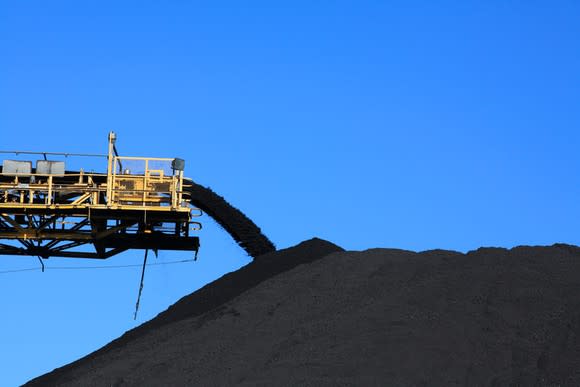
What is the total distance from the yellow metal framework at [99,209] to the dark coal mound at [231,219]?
9.11 ft

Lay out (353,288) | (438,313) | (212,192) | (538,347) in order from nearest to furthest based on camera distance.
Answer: (538,347) < (438,313) < (353,288) < (212,192)

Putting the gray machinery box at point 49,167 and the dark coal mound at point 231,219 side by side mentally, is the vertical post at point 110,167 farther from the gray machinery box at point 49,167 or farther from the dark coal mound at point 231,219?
the dark coal mound at point 231,219

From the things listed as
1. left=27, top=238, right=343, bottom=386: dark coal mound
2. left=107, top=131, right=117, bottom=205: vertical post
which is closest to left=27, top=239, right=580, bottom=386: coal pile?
left=27, top=238, right=343, bottom=386: dark coal mound

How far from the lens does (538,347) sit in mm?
22609

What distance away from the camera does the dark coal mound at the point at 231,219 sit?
32.7 meters

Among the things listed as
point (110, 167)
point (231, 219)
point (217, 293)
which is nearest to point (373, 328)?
point (217, 293)

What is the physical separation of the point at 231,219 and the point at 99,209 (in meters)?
5.22

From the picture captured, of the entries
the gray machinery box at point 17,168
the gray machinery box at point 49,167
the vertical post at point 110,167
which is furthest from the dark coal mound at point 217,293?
the gray machinery box at point 17,168

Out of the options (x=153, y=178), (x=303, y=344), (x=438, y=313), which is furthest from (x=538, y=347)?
(x=153, y=178)

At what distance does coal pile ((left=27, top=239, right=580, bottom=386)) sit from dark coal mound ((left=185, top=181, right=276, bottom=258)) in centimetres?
226

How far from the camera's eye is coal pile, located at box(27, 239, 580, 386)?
22.0 m

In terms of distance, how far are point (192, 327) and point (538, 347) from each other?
8864mm

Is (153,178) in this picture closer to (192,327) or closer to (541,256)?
(192,327)

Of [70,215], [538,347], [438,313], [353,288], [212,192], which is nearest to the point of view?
[538,347]
